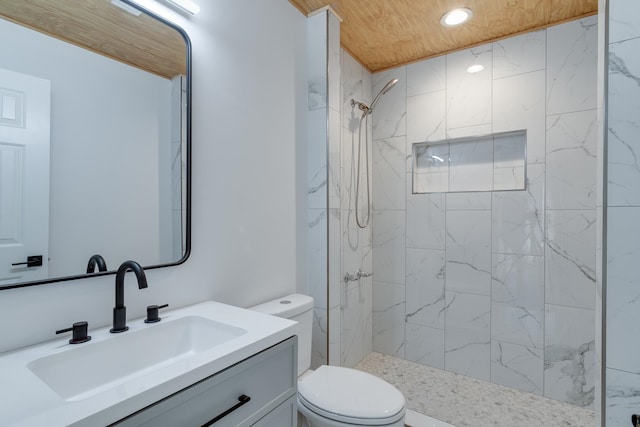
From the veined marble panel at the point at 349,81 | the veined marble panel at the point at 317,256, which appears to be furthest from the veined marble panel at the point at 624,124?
the veined marble panel at the point at 349,81

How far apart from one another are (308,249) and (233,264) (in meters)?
0.59

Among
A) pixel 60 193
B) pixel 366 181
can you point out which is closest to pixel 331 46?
pixel 366 181

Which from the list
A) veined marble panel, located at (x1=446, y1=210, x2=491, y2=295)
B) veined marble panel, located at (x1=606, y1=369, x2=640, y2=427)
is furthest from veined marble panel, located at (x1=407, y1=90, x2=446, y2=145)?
veined marble panel, located at (x1=606, y1=369, x2=640, y2=427)

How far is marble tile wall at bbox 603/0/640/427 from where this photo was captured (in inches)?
43.0

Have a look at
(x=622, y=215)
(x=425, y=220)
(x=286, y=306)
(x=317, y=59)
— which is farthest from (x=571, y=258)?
(x=317, y=59)

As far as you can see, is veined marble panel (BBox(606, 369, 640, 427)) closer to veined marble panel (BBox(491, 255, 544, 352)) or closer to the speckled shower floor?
the speckled shower floor

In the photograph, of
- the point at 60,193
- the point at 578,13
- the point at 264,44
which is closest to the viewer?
the point at 60,193

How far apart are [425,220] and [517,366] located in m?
1.17

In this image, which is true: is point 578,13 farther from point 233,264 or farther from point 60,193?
point 60,193

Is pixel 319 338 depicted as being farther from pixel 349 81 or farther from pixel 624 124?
pixel 349 81

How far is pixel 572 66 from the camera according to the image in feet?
6.44

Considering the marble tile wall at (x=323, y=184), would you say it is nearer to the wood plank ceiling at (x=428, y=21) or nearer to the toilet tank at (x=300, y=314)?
the wood plank ceiling at (x=428, y=21)

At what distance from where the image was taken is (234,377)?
0.85 metres

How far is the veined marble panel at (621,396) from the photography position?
1.10 meters
